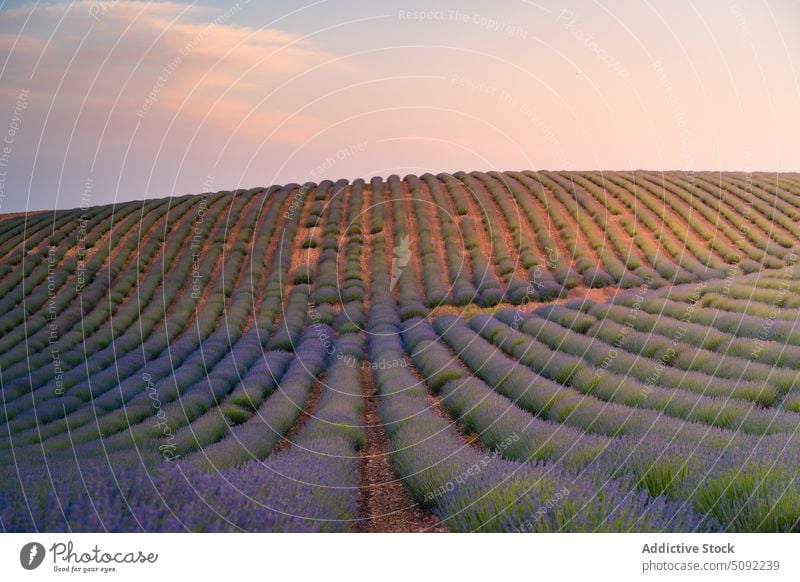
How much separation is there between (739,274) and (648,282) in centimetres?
270

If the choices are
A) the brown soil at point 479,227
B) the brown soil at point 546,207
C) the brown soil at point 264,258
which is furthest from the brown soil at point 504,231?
the brown soil at point 264,258

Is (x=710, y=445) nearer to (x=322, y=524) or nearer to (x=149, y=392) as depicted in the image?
(x=322, y=524)

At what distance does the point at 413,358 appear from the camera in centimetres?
1367

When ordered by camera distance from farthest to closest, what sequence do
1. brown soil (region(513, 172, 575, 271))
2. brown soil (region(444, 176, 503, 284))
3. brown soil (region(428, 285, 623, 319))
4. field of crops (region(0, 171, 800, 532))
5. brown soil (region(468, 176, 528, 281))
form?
brown soil (region(513, 172, 575, 271)), brown soil (region(444, 176, 503, 284)), brown soil (region(468, 176, 528, 281)), brown soil (region(428, 285, 623, 319)), field of crops (region(0, 171, 800, 532))

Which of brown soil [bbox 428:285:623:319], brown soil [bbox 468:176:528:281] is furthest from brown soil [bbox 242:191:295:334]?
brown soil [bbox 468:176:528:281]

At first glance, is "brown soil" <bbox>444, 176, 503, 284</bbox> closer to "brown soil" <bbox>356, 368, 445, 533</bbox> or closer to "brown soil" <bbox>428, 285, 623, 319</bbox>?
"brown soil" <bbox>428, 285, 623, 319</bbox>

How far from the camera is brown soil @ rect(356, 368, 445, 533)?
19.4ft

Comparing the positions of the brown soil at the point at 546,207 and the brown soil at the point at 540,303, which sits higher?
the brown soil at the point at 546,207

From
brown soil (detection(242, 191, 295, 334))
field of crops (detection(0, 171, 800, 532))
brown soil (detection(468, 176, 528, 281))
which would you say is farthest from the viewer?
brown soil (detection(468, 176, 528, 281))
